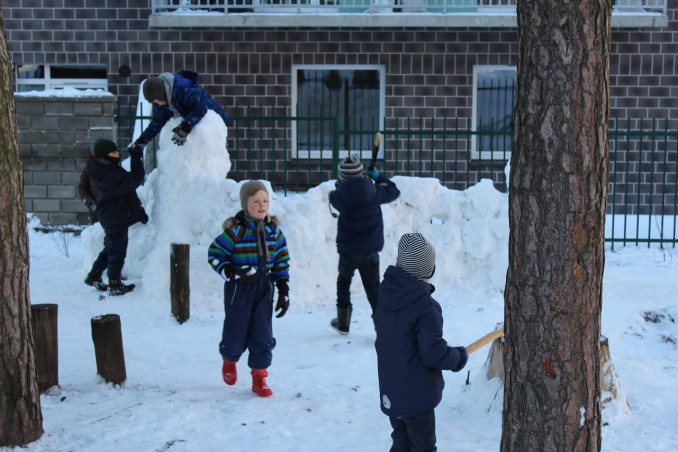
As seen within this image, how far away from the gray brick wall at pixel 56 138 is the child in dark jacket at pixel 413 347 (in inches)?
276

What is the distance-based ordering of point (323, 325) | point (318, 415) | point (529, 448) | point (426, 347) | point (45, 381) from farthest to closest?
point (323, 325) < point (45, 381) < point (318, 415) < point (426, 347) < point (529, 448)

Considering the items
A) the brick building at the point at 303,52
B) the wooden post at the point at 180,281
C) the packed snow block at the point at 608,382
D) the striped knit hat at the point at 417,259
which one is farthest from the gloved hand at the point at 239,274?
the brick building at the point at 303,52

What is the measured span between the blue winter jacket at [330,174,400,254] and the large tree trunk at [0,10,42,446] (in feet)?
8.95

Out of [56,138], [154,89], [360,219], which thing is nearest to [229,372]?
[360,219]

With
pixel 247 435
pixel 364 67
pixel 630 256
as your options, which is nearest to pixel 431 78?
pixel 364 67

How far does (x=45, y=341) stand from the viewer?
193 inches

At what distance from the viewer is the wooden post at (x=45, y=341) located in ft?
16.0

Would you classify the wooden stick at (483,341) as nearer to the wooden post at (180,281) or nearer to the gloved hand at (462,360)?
the gloved hand at (462,360)

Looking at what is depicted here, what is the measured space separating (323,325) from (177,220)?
196 cm

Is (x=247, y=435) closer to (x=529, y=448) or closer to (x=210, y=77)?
(x=529, y=448)

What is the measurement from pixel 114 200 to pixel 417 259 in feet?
15.8

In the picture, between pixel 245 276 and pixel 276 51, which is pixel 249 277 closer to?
pixel 245 276

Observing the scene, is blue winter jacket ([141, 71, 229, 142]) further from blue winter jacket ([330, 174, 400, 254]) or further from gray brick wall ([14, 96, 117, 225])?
blue winter jacket ([330, 174, 400, 254])

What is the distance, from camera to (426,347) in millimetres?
3420
